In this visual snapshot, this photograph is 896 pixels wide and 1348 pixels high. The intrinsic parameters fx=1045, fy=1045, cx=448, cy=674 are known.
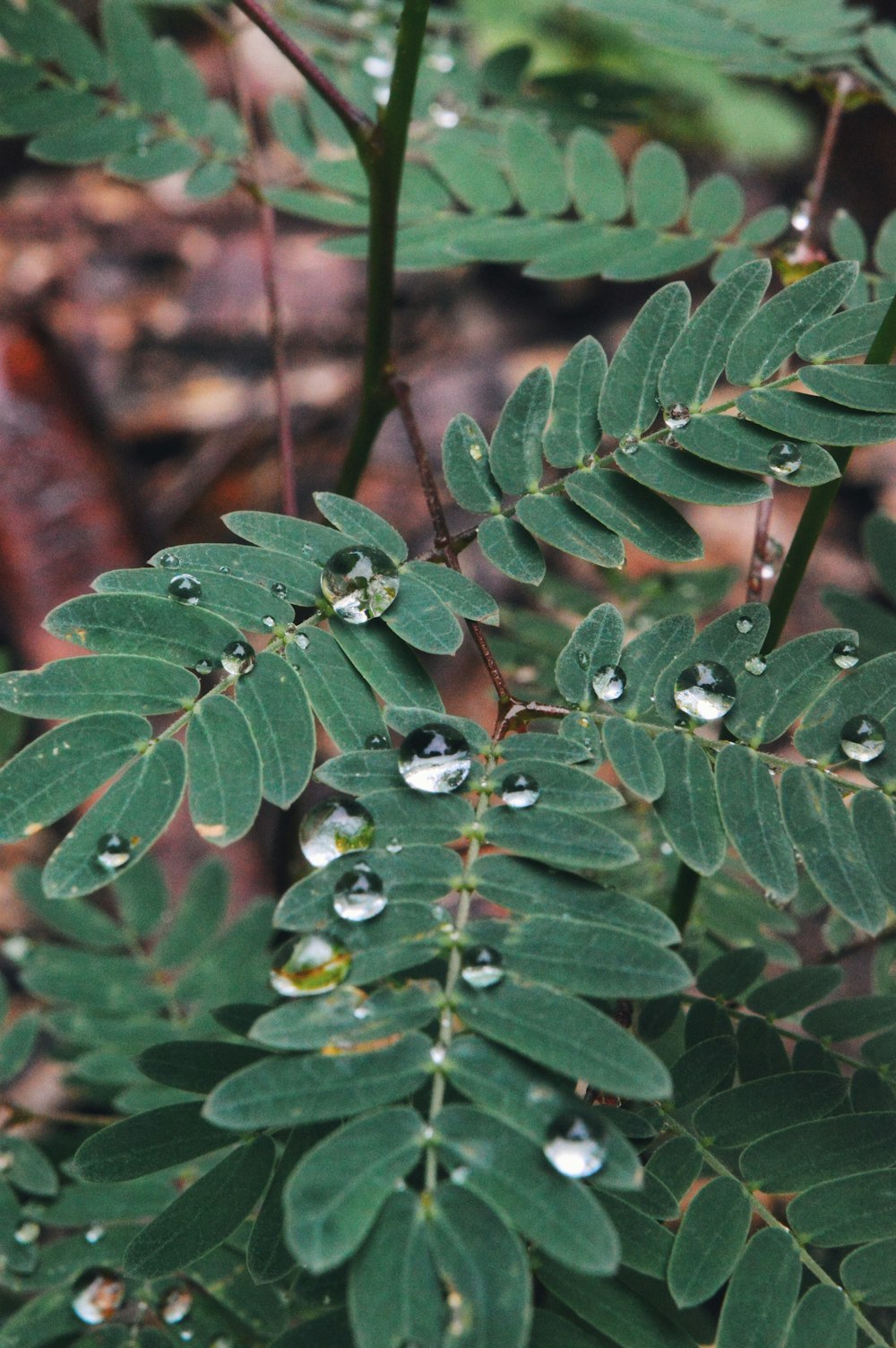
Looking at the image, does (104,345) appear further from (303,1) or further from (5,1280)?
(5,1280)

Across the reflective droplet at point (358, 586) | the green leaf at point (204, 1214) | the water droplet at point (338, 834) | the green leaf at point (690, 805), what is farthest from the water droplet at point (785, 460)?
the green leaf at point (204, 1214)

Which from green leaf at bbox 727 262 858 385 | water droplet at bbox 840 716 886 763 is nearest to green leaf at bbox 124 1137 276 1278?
water droplet at bbox 840 716 886 763

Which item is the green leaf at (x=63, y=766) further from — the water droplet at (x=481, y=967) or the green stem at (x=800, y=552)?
the green stem at (x=800, y=552)

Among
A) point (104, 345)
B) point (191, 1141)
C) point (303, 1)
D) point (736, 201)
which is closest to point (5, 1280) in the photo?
point (191, 1141)

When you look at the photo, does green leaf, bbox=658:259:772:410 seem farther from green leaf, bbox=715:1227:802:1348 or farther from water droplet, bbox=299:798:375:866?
green leaf, bbox=715:1227:802:1348

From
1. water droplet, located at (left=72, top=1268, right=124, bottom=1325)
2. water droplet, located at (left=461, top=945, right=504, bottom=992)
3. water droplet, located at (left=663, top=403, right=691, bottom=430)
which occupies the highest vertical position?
water droplet, located at (left=663, top=403, right=691, bottom=430)

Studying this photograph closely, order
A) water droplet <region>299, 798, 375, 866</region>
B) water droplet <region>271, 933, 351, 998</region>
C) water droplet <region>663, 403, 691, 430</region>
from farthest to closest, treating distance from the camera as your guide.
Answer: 1. water droplet <region>663, 403, 691, 430</region>
2. water droplet <region>299, 798, 375, 866</region>
3. water droplet <region>271, 933, 351, 998</region>
